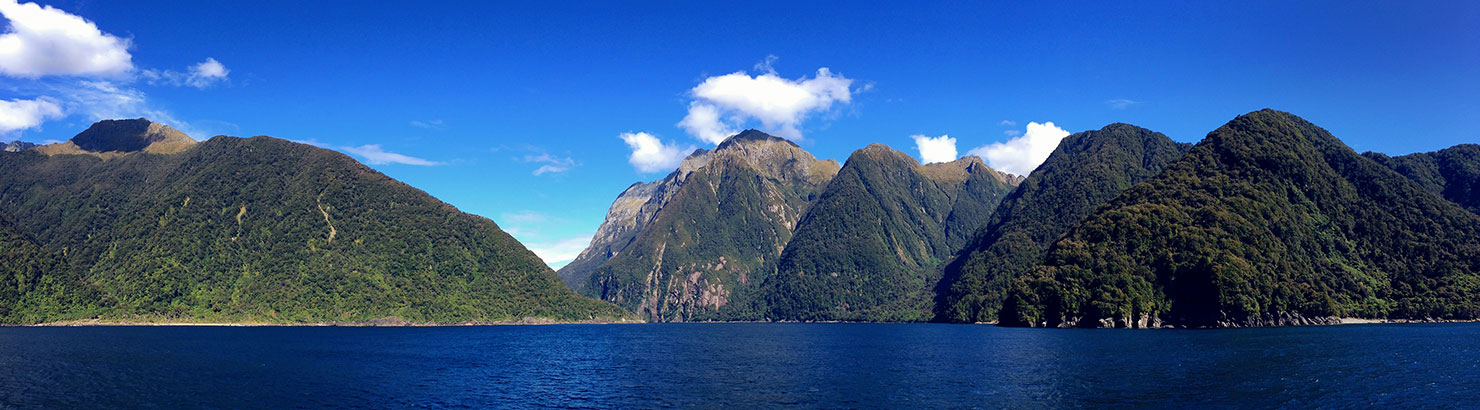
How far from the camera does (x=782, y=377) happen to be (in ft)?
291

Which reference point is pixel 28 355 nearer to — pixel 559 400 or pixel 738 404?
pixel 559 400

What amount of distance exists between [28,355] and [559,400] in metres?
94.4

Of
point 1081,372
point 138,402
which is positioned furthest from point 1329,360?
point 138,402

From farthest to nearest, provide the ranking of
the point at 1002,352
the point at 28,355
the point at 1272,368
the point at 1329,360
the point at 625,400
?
the point at 1002,352
the point at 28,355
the point at 1329,360
the point at 1272,368
the point at 625,400

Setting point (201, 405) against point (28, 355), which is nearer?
point (201, 405)

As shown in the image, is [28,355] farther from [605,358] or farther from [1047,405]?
[1047,405]

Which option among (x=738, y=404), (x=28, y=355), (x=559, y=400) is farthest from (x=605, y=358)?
(x=28, y=355)

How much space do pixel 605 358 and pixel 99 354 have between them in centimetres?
7384

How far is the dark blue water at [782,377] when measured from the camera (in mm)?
66188

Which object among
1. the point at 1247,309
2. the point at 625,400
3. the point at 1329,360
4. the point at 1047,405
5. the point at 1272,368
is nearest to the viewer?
the point at 1047,405

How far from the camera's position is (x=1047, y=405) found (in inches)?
2479

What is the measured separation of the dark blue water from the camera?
66188 mm

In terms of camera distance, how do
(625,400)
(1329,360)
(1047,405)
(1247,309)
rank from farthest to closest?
(1247,309) → (1329,360) → (625,400) → (1047,405)

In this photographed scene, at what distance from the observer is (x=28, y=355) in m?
112
